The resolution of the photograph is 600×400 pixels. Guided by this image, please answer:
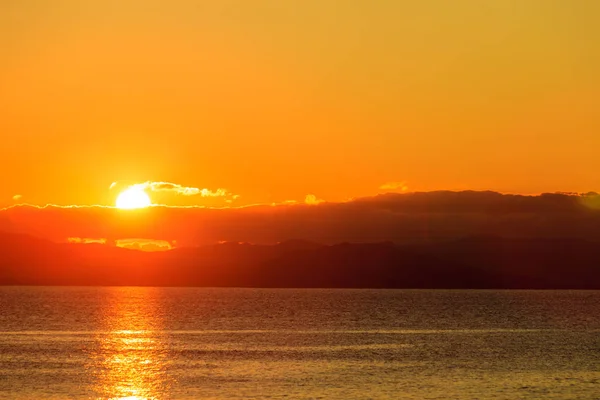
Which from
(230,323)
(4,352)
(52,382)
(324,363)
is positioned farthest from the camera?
(230,323)

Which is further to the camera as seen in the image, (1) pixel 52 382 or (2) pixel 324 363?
(2) pixel 324 363

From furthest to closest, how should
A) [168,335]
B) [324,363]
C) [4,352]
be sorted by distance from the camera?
[168,335] → [4,352] → [324,363]

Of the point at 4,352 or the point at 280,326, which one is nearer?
the point at 4,352

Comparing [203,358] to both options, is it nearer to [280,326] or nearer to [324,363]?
[324,363]

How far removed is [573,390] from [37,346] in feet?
231

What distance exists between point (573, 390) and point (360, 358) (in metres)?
30.7

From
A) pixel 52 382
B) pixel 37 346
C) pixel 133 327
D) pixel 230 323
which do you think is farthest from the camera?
pixel 230 323

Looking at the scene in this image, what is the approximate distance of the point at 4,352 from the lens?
10562 cm

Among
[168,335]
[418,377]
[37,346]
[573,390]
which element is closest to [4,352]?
[37,346]

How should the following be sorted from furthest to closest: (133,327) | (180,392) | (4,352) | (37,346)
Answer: (133,327), (37,346), (4,352), (180,392)

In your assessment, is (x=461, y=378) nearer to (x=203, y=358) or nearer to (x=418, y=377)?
(x=418, y=377)

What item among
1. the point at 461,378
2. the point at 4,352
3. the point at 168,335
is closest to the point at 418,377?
the point at 461,378

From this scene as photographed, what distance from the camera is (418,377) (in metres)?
82.3

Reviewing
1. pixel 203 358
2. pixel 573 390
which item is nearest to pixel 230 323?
pixel 203 358
